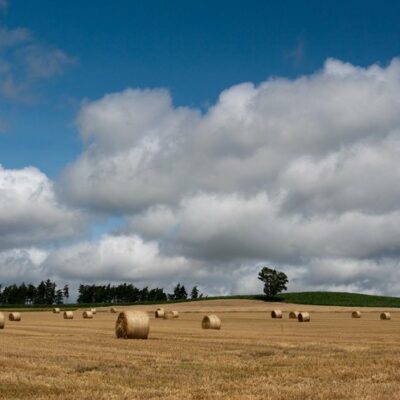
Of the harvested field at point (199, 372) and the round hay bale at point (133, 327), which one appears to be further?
the round hay bale at point (133, 327)

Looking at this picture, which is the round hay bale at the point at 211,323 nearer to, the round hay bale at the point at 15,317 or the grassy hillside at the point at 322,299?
the round hay bale at the point at 15,317

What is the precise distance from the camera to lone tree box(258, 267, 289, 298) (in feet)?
465

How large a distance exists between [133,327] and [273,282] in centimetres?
11618

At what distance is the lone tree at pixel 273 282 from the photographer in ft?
465

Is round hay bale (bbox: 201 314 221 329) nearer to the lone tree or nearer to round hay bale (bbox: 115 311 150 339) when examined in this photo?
round hay bale (bbox: 115 311 150 339)

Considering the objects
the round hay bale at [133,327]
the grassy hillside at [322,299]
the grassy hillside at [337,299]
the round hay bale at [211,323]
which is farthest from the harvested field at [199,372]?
the grassy hillside at [337,299]

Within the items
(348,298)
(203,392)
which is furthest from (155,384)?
(348,298)

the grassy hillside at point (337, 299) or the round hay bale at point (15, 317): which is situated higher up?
the grassy hillside at point (337, 299)

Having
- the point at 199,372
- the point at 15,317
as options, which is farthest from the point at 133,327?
the point at 15,317

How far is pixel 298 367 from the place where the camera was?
52.1 feet

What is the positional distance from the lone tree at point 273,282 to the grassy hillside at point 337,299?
6.00ft

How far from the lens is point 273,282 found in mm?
142000

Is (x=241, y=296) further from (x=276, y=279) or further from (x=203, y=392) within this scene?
(x=203, y=392)

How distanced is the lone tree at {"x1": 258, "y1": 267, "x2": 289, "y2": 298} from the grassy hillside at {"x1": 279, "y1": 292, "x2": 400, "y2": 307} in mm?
1830
